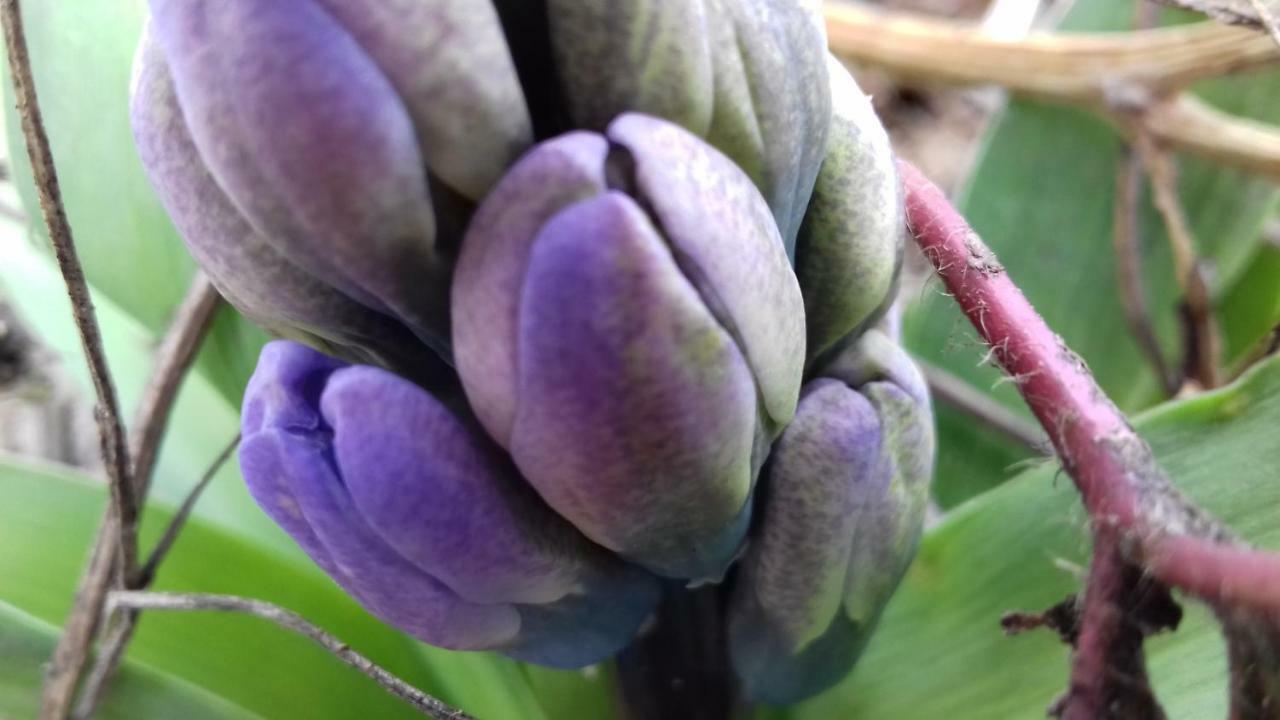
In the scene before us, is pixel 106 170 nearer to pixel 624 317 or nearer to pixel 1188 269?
pixel 624 317

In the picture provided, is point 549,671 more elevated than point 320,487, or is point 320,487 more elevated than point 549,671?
point 320,487

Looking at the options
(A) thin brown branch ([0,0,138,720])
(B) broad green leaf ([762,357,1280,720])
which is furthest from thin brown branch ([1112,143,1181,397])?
(A) thin brown branch ([0,0,138,720])

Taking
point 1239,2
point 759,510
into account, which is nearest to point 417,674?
point 759,510

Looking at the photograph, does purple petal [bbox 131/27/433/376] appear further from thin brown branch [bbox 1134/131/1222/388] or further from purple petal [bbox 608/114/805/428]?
thin brown branch [bbox 1134/131/1222/388]

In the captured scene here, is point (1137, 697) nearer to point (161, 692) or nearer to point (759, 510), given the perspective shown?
point (759, 510)

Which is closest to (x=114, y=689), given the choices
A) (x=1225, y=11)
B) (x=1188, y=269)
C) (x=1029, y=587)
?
(x=1029, y=587)

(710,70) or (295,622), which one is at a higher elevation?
(710,70)

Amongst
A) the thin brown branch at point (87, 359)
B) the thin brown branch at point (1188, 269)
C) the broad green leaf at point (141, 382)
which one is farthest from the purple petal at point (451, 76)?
the thin brown branch at point (1188, 269)
